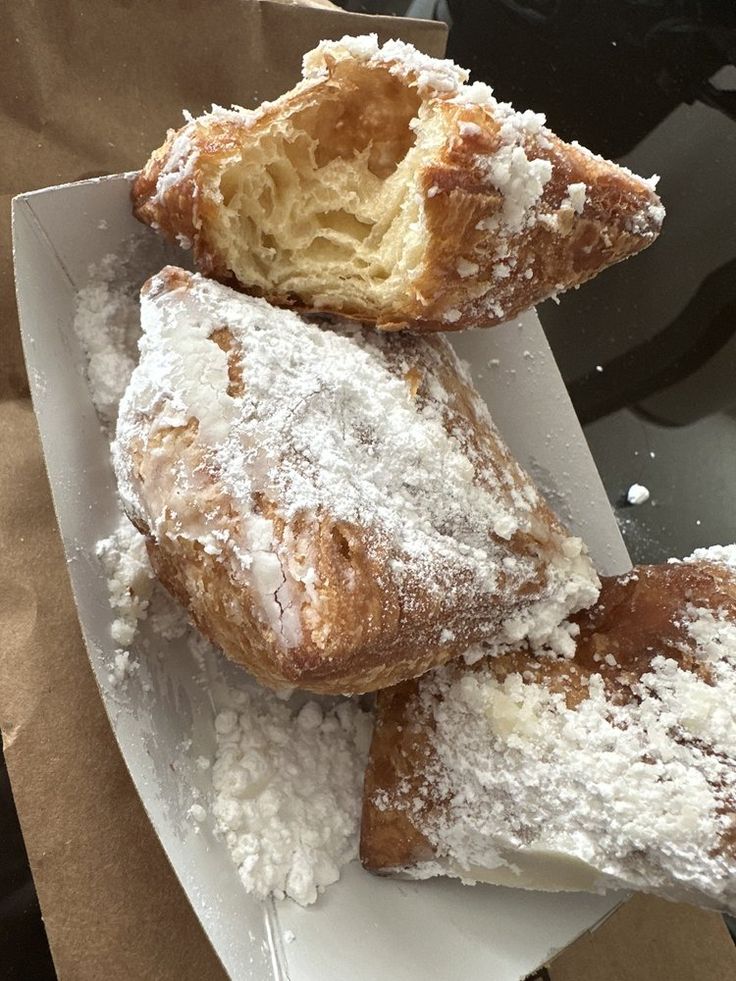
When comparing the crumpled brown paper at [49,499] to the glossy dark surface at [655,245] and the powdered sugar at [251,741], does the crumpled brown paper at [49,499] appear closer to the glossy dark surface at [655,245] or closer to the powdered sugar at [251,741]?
the powdered sugar at [251,741]

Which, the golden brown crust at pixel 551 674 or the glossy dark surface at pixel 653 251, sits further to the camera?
the glossy dark surface at pixel 653 251

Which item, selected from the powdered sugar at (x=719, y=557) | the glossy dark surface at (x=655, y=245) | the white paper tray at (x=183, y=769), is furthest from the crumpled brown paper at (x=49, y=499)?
the powdered sugar at (x=719, y=557)

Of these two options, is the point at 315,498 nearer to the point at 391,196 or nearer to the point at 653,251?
the point at 391,196

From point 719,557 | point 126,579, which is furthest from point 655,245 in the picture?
point 126,579

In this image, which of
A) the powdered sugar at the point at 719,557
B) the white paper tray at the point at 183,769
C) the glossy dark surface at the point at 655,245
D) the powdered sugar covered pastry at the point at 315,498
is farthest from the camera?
the glossy dark surface at the point at 655,245

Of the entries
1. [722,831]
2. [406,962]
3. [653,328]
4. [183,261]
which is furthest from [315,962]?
[653,328]

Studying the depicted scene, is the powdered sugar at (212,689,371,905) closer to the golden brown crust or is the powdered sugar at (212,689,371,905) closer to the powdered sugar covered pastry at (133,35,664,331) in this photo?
the golden brown crust
